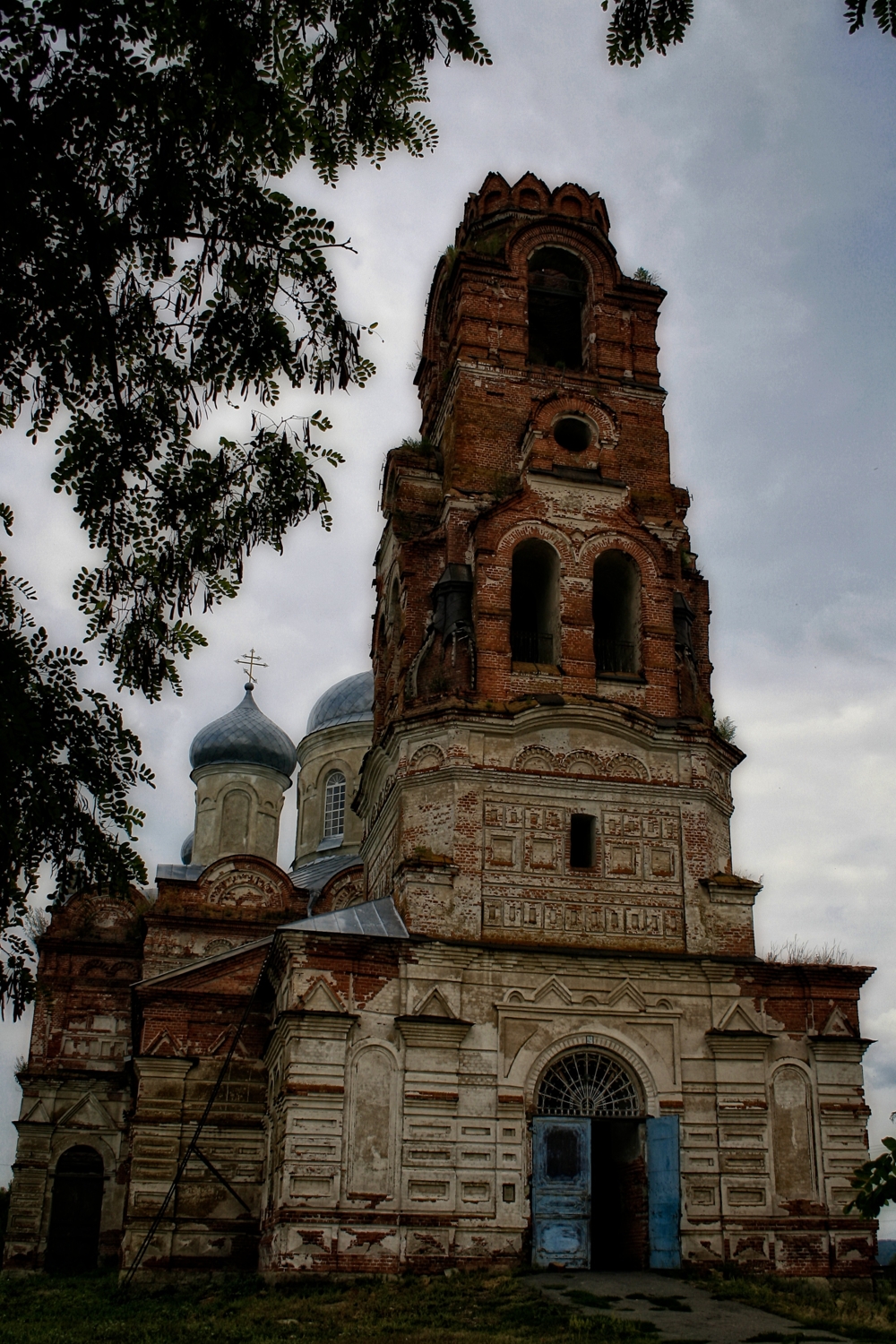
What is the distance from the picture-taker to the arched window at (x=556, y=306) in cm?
1988

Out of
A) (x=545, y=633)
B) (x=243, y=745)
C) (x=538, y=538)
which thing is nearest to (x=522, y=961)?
(x=545, y=633)

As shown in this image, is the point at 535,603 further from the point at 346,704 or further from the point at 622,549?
the point at 346,704

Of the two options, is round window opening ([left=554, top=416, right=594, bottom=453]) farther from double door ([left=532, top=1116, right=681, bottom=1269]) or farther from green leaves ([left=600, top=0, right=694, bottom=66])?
green leaves ([left=600, top=0, right=694, bottom=66])

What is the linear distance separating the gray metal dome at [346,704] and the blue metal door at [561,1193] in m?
15.8

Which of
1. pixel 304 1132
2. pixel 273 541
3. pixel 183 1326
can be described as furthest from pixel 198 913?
pixel 273 541

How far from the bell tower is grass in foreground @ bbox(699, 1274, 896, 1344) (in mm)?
3655

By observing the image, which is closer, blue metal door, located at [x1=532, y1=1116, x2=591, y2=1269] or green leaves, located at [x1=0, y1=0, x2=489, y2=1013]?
green leaves, located at [x1=0, y1=0, x2=489, y2=1013]

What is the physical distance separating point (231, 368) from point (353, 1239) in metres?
10.4

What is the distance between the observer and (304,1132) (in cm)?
1344

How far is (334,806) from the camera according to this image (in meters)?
29.3

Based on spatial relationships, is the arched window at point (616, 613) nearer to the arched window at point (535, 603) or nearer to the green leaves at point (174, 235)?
the arched window at point (535, 603)

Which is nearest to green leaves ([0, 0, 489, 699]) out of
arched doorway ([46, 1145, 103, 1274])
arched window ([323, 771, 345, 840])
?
arched doorway ([46, 1145, 103, 1274])

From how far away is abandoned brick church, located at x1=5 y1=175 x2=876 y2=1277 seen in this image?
45.5 feet

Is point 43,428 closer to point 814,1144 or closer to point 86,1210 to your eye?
point 814,1144
